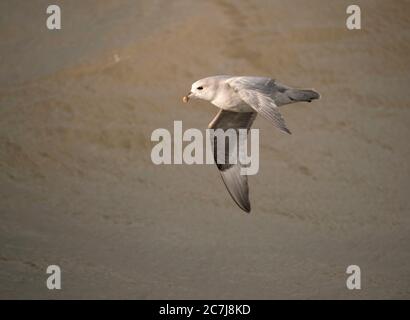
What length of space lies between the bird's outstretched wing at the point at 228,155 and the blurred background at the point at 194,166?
1.02 meters

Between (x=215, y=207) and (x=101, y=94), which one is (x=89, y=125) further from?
(x=215, y=207)

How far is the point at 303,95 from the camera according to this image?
265 inches

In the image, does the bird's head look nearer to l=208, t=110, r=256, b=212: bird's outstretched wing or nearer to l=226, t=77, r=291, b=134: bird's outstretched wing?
l=226, t=77, r=291, b=134: bird's outstretched wing

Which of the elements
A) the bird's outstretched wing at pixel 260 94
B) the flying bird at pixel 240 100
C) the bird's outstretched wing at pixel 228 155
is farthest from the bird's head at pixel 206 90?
the bird's outstretched wing at pixel 228 155

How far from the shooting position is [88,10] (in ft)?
37.4

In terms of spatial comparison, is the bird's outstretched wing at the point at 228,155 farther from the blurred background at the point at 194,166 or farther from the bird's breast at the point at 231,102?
the blurred background at the point at 194,166

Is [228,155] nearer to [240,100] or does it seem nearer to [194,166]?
[240,100]

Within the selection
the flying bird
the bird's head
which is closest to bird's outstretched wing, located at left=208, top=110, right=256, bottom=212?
the flying bird

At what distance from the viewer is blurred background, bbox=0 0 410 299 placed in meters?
8.30

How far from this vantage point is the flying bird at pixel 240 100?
6234mm

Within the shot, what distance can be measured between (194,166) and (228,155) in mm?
2356
